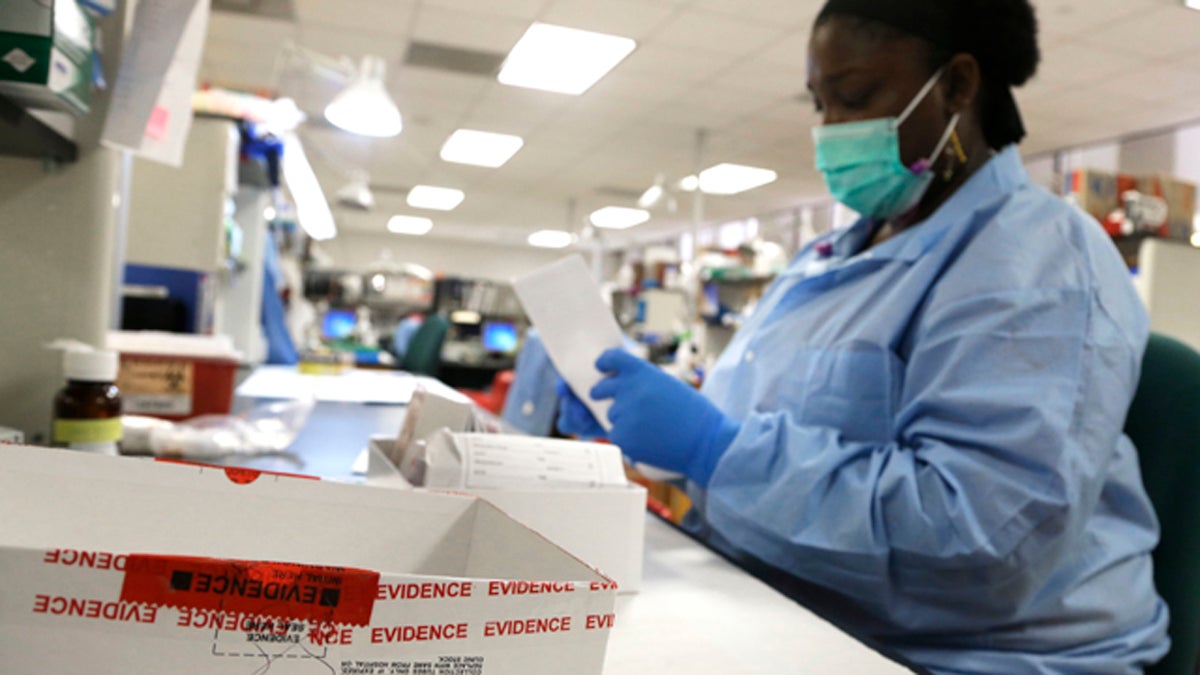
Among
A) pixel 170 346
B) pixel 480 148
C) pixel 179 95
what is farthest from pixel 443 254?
pixel 179 95

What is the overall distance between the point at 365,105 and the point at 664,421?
235cm

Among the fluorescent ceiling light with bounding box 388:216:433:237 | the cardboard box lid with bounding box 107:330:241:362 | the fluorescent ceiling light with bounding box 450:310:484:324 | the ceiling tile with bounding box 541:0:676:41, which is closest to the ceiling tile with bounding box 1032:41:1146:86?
the ceiling tile with bounding box 541:0:676:41

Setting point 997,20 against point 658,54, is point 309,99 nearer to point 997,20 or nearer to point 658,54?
point 658,54

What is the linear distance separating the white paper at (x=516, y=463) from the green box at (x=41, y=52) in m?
0.47

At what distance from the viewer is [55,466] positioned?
0.41 metres

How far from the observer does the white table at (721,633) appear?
549mm

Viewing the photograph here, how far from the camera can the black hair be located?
1.14m

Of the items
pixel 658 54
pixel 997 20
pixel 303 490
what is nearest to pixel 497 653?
pixel 303 490

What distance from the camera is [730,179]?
8.18 m

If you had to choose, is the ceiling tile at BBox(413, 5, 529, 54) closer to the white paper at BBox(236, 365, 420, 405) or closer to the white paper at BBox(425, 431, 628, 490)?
the white paper at BBox(236, 365, 420, 405)

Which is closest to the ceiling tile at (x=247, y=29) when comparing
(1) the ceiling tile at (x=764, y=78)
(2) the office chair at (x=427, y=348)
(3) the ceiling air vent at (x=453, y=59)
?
(3) the ceiling air vent at (x=453, y=59)

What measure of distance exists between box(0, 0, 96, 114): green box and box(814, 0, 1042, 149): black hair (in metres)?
1.00

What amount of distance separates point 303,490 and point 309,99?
3530 mm

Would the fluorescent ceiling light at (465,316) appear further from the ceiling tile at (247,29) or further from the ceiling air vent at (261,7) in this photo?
the ceiling air vent at (261,7)
